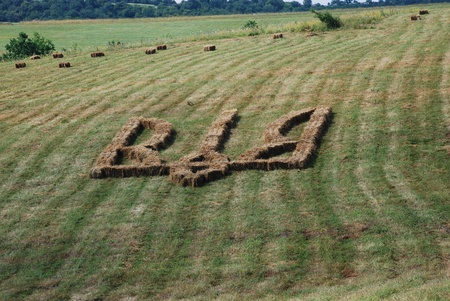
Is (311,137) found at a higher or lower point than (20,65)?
higher

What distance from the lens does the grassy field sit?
1557cm

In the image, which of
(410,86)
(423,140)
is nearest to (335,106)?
(410,86)

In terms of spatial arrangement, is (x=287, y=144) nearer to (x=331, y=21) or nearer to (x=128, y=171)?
(x=128, y=171)

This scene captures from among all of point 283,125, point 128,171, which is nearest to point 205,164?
point 128,171

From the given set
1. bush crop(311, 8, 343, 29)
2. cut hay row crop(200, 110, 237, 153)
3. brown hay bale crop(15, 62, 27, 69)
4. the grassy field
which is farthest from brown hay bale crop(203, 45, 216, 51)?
cut hay row crop(200, 110, 237, 153)

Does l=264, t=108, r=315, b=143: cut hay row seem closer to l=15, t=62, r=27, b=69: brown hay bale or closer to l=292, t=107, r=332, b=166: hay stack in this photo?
l=292, t=107, r=332, b=166: hay stack

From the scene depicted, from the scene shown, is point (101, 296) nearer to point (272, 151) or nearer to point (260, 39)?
point (272, 151)

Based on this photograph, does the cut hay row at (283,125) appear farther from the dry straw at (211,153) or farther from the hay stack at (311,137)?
the hay stack at (311,137)

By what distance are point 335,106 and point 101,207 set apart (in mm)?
11931

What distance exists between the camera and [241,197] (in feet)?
66.9

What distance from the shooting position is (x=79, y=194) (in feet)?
70.9

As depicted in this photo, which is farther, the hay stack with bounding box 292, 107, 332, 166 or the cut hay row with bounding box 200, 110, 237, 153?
the cut hay row with bounding box 200, 110, 237, 153

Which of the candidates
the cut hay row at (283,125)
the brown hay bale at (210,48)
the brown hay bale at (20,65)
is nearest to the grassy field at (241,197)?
the cut hay row at (283,125)

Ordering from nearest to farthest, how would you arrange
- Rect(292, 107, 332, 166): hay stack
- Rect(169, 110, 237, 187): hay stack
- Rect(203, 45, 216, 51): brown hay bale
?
Rect(169, 110, 237, 187): hay stack, Rect(292, 107, 332, 166): hay stack, Rect(203, 45, 216, 51): brown hay bale
